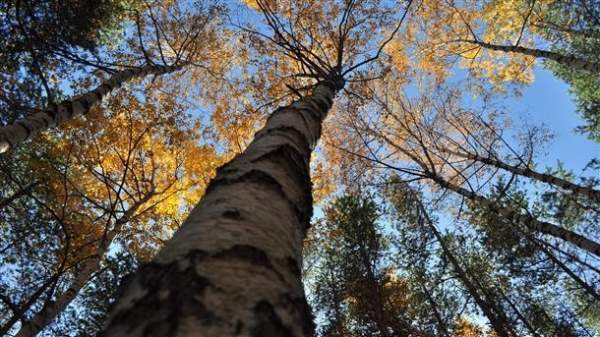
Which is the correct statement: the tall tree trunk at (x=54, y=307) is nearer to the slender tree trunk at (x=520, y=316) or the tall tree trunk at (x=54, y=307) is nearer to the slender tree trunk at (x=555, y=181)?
the slender tree trunk at (x=555, y=181)

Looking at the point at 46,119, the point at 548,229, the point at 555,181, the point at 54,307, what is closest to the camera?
the point at 46,119

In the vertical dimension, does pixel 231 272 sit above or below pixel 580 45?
below

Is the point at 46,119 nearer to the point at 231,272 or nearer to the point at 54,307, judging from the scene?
the point at 54,307

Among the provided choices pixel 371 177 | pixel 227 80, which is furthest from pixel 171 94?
pixel 371 177

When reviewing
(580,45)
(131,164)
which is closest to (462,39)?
(580,45)

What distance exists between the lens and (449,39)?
43.5 ft

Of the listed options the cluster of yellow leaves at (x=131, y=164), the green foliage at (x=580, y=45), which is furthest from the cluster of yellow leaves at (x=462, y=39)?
the cluster of yellow leaves at (x=131, y=164)

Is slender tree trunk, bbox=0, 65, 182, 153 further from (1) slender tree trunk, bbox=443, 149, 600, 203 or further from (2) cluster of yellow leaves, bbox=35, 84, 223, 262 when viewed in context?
(1) slender tree trunk, bbox=443, 149, 600, 203

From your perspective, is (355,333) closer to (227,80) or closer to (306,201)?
(227,80)

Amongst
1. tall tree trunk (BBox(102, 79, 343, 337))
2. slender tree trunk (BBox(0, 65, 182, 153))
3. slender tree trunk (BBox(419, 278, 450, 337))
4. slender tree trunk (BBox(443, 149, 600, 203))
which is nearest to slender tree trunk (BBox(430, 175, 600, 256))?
slender tree trunk (BBox(443, 149, 600, 203))

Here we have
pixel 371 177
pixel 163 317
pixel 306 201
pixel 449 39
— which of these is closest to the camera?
pixel 163 317

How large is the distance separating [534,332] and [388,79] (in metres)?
8.60

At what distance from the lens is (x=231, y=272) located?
83 centimetres

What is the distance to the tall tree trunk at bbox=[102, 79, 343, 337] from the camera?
2.26ft
